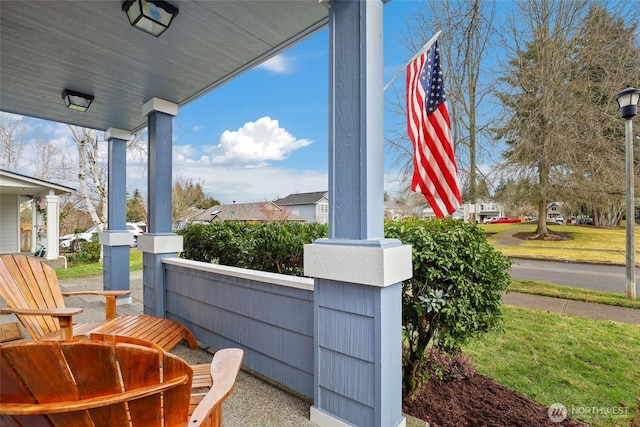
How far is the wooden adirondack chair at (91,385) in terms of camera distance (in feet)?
2.99

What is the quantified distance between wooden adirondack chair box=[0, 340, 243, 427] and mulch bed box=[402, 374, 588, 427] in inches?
75.3

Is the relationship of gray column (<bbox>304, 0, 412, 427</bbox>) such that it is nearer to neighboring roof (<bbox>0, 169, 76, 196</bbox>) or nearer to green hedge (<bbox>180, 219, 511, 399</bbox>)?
green hedge (<bbox>180, 219, 511, 399</bbox>)

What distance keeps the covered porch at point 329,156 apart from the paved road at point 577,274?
6.61 m

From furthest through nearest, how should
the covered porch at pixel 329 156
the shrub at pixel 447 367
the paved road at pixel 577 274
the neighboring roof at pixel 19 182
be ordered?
the neighboring roof at pixel 19 182
the paved road at pixel 577 274
the shrub at pixel 447 367
the covered porch at pixel 329 156

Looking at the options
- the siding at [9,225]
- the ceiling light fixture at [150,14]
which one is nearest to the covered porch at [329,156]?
the ceiling light fixture at [150,14]

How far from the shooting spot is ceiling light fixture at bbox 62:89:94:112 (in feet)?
12.3

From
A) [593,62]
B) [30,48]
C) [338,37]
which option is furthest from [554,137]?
[30,48]

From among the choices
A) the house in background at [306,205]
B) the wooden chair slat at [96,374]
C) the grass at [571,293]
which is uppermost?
Answer: the house in background at [306,205]

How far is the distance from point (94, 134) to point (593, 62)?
1628 cm

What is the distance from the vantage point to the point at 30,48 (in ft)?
9.30

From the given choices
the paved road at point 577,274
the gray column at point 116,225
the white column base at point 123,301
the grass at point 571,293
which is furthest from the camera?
the paved road at point 577,274

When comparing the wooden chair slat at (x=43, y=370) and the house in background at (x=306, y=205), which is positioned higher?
the house in background at (x=306, y=205)

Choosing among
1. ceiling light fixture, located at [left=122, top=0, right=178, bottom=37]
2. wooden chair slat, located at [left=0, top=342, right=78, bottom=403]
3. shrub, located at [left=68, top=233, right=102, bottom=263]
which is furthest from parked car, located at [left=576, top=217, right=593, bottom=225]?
shrub, located at [left=68, top=233, right=102, bottom=263]

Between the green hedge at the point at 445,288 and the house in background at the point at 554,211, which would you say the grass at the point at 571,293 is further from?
the house in background at the point at 554,211
